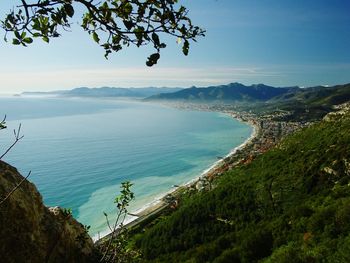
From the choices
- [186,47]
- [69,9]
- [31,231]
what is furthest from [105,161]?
[69,9]

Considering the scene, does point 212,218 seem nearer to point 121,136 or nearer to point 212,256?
point 212,256

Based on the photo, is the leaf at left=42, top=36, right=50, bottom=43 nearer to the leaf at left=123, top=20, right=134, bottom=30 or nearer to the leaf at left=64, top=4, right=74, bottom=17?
the leaf at left=64, top=4, right=74, bottom=17

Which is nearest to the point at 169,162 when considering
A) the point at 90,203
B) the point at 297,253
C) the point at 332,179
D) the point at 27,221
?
the point at 90,203

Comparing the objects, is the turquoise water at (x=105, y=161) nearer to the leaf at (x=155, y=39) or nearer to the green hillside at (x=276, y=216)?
the green hillside at (x=276, y=216)

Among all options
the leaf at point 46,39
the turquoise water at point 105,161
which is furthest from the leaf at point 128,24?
the turquoise water at point 105,161

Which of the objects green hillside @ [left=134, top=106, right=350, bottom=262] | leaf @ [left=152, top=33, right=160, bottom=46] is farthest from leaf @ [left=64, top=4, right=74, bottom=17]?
green hillside @ [left=134, top=106, right=350, bottom=262]

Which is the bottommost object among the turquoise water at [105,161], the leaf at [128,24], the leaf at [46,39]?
the turquoise water at [105,161]
